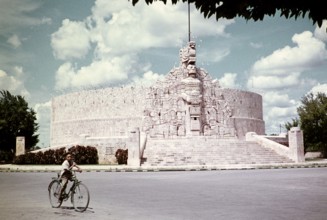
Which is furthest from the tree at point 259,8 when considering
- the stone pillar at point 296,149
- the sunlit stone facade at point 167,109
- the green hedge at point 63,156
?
the sunlit stone facade at point 167,109

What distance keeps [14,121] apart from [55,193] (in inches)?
1639

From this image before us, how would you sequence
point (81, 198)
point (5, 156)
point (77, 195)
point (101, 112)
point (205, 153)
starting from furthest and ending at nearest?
point (101, 112)
point (5, 156)
point (205, 153)
point (77, 195)
point (81, 198)

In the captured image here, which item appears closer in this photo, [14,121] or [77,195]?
[77,195]

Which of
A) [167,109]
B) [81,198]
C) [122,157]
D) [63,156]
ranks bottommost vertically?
[81,198]

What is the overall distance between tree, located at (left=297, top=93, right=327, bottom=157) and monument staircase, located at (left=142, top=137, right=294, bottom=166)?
12.4 m

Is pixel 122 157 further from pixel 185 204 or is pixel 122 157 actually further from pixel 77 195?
pixel 77 195

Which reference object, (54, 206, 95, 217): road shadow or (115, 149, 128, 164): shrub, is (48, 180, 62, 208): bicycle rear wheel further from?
(115, 149, 128, 164): shrub

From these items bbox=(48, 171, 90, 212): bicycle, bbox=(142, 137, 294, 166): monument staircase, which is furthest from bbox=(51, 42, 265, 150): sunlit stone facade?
bbox=(48, 171, 90, 212): bicycle

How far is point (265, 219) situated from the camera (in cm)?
792

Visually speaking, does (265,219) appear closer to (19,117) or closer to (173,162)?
(173,162)

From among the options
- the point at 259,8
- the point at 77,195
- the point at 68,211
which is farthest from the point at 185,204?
the point at 259,8

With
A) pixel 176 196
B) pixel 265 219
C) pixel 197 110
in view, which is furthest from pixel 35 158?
pixel 265 219

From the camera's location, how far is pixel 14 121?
160 feet

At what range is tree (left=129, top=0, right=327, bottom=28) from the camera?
448 cm
